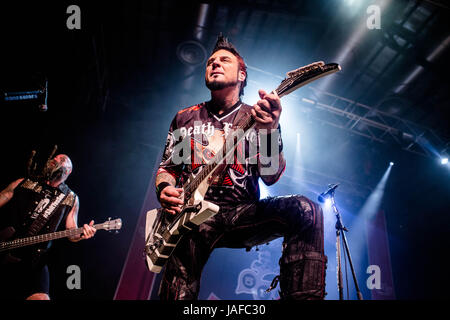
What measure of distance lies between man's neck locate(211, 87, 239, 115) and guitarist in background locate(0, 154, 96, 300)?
4.25m

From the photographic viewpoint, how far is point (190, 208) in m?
1.88

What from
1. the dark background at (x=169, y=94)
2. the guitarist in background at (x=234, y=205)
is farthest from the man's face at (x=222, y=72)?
the dark background at (x=169, y=94)

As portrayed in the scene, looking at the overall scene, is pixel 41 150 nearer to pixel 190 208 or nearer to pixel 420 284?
pixel 190 208

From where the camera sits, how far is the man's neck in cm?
273

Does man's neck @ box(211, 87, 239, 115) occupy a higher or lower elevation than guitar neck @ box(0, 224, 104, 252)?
higher

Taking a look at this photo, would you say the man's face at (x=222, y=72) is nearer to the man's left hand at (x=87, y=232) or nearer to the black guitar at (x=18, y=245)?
the man's left hand at (x=87, y=232)

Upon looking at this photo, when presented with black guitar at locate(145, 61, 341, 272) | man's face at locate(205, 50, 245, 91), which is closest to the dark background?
man's face at locate(205, 50, 245, 91)

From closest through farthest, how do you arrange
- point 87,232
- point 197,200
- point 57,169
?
point 197,200, point 87,232, point 57,169

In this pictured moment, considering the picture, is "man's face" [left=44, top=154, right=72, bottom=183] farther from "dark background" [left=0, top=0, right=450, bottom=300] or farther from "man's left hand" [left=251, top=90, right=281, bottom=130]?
"man's left hand" [left=251, top=90, right=281, bottom=130]

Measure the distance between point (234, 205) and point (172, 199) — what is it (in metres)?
0.52

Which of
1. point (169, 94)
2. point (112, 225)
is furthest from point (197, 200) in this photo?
point (169, 94)

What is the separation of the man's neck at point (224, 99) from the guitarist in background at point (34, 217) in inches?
167

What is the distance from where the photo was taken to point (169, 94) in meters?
9.92

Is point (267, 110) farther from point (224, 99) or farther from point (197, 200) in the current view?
point (224, 99)
